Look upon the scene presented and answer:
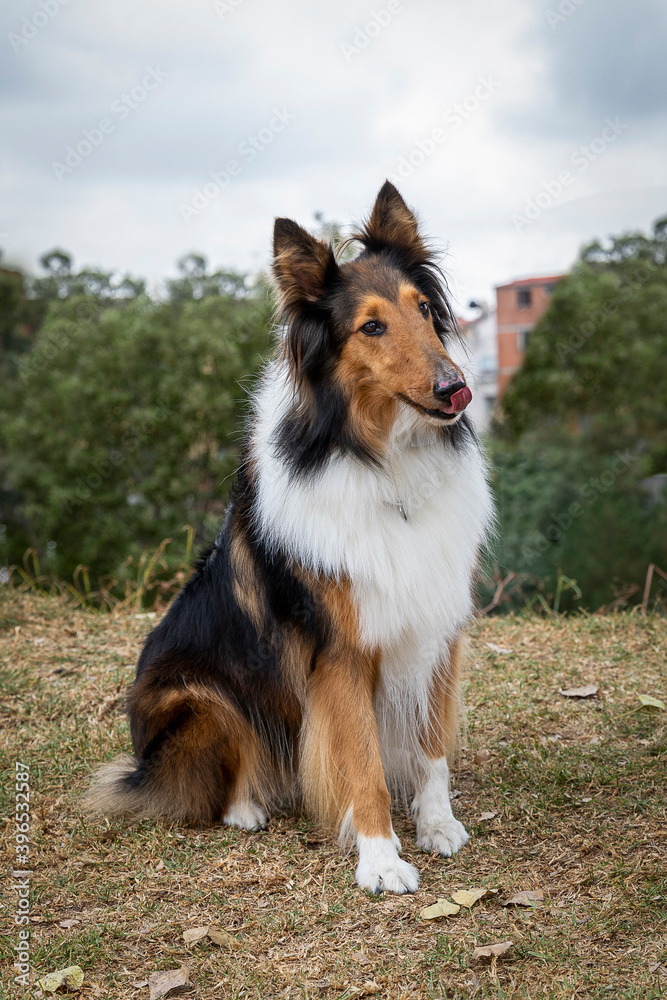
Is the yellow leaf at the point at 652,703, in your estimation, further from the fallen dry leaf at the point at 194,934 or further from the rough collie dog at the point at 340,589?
the fallen dry leaf at the point at 194,934

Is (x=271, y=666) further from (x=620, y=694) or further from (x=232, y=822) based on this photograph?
(x=620, y=694)

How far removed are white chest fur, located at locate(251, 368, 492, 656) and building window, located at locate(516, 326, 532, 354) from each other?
3164 cm

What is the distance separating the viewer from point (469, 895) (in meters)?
2.77

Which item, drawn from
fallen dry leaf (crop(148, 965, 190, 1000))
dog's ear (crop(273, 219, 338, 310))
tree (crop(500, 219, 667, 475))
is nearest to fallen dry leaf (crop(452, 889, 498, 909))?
fallen dry leaf (crop(148, 965, 190, 1000))

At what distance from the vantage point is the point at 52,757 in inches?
159

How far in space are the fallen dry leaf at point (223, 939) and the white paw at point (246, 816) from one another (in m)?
0.72

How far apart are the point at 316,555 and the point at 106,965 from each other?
1.45 m

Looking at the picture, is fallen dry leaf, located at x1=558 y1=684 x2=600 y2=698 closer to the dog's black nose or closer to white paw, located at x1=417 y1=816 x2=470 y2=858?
white paw, located at x1=417 y1=816 x2=470 y2=858

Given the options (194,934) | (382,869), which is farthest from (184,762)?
(382,869)

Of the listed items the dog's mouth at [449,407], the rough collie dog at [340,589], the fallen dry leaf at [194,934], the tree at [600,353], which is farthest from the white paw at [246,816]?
the tree at [600,353]

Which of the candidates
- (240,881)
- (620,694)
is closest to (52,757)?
(240,881)

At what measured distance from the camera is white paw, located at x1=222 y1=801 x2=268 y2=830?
342 centimetres

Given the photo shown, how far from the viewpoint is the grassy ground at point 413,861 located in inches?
96.0

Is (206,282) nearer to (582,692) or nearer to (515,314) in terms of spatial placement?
(515,314)
